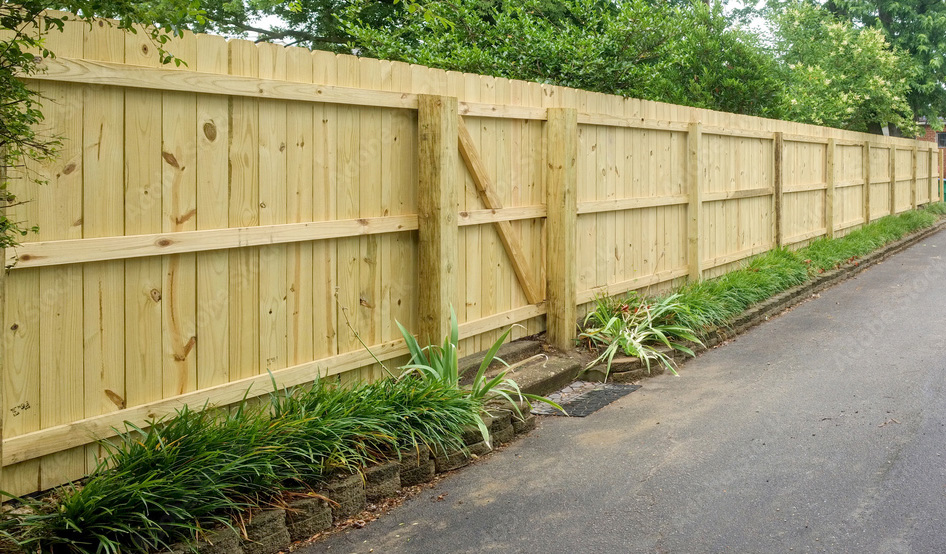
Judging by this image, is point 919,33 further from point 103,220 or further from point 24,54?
point 24,54

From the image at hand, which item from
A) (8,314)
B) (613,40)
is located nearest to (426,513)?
(8,314)

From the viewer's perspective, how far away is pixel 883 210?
65.3 ft

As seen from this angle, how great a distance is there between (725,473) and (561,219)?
286 centimetres

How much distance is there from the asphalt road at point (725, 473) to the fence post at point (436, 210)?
101 centimetres

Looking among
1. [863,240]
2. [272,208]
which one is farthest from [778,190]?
[272,208]

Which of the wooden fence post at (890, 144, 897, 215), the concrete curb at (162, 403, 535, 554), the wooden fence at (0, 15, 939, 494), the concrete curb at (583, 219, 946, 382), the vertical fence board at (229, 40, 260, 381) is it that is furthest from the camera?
the wooden fence post at (890, 144, 897, 215)

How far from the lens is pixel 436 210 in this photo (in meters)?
5.65

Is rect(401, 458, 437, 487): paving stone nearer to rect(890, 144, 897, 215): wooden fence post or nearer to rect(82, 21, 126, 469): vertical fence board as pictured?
rect(82, 21, 126, 469): vertical fence board

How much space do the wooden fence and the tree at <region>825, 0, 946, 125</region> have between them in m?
25.5

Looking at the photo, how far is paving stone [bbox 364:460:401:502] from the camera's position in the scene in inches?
170

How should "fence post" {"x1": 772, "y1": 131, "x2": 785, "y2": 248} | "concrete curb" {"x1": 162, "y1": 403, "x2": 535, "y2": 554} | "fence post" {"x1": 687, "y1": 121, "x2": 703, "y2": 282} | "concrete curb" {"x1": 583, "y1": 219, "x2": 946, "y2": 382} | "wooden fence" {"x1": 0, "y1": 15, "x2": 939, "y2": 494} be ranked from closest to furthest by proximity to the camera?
"concrete curb" {"x1": 162, "y1": 403, "x2": 535, "y2": 554}, "wooden fence" {"x1": 0, "y1": 15, "x2": 939, "y2": 494}, "concrete curb" {"x1": 583, "y1": 219, "x2": 946, "y2": 382}, "fence post" {"x1": 687, "y1": 121, "x2": 703, "y2": 282}, "fence post" {"x1": 772, "y1": 131, "x2": 785, "y2": 248}

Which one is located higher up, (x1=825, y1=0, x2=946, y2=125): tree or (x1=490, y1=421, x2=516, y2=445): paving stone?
(x1=825, y1=0, x2=946, y2=125): tree

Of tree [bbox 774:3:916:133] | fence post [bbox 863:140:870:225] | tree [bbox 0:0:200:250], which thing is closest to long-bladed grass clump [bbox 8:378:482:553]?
tree [bbox 0:0:200:250]

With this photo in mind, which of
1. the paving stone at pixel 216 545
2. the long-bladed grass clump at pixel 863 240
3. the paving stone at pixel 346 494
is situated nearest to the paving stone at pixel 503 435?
the paving stone at pixel 346 494
